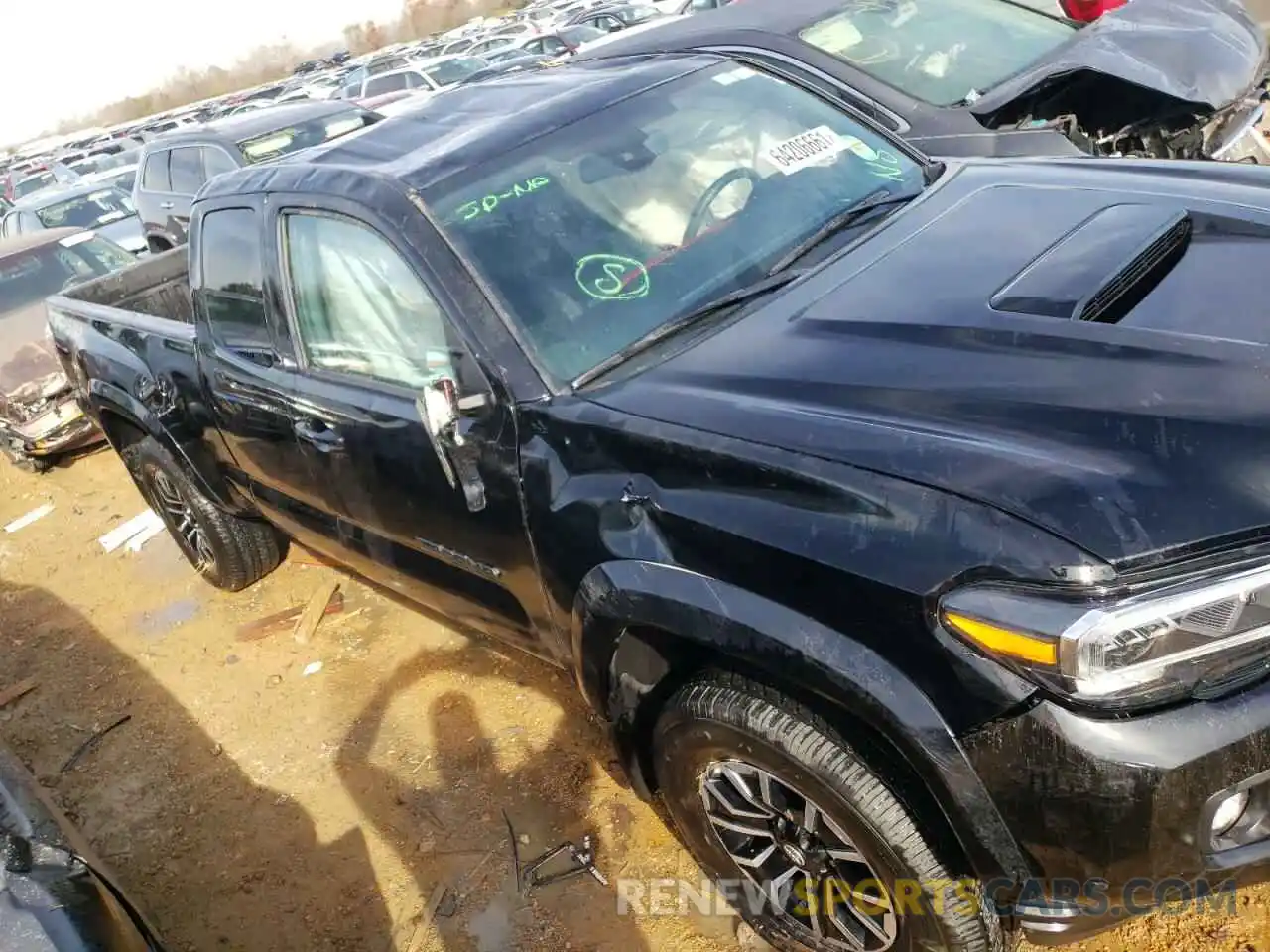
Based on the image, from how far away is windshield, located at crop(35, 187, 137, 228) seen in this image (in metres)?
11.9

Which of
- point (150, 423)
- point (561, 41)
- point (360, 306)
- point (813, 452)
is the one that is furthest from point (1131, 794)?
point (561, 41)

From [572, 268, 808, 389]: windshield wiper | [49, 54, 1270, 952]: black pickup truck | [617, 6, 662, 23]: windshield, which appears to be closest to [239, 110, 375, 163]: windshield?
[49, 54, 1270, 952]: black pickup truck

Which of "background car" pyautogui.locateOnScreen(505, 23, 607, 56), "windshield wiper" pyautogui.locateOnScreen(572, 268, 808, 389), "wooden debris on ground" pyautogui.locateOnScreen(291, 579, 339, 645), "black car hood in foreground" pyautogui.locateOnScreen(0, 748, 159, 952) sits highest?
"background car" pyautogui.locateOnScreen(505, 23, 607, 56)

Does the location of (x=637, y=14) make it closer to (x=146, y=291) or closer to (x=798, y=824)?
(x=146, y=291)

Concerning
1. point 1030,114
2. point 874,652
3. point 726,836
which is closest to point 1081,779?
point 874,652

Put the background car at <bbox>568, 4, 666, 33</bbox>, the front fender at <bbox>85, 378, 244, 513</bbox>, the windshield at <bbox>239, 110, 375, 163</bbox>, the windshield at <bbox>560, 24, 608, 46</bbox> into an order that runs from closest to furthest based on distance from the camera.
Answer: the front fender at <bbox>85, 378, 244, 513</bbox>
the windshield at <bbox>239, 110, 375, 163</bbox>
the windshield at <bbox>560, 24, 608, 46</bbox>
the background car at <bbox>568, 4, 666, 33</bbox>

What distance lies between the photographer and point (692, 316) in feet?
8.10

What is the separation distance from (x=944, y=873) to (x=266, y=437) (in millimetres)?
2463

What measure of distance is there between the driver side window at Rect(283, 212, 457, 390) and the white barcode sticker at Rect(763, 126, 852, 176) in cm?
113

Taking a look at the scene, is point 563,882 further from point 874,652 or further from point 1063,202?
point 1063,202

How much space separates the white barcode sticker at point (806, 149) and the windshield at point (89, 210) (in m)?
11.0

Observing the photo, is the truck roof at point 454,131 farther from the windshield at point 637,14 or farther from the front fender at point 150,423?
the windshield at point 637,14

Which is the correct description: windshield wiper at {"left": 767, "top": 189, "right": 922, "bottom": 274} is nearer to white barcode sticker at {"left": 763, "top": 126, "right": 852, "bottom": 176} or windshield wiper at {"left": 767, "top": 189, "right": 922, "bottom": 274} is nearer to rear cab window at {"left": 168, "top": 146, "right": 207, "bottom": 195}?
white barcode sticker at {"left": 763, "top": 126, "right": 852, "bottom": 176}

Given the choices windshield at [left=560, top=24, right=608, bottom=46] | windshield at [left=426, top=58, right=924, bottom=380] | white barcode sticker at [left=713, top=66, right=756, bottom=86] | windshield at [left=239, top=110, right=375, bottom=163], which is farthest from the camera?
windshield at [left=560, top=24, right=608, bottom=46]
